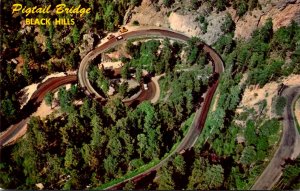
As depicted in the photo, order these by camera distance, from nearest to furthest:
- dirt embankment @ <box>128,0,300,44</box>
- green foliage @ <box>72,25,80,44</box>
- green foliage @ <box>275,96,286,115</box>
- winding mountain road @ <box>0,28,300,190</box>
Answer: winding mountain road @ <box>0,28,300,190</box>
green foliage @ <box>275,96,286,115</box>
green foliage @ <box>72,25,80,44</box>
dirt embankment @ <box>128,0,300,44</box>

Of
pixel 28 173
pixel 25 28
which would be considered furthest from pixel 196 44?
pixel 28 173

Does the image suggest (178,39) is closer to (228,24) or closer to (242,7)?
(228,24)

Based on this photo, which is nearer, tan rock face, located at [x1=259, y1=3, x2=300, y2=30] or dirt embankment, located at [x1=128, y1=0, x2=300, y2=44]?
tan rock face, located at [x1=259, y1=3, x2=300, y2=30]

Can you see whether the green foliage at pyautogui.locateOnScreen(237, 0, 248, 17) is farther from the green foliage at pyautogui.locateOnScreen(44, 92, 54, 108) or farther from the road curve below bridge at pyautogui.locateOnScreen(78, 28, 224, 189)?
the green foliage at pyautogui.locateOnScreen(44, 92, 54, 108)

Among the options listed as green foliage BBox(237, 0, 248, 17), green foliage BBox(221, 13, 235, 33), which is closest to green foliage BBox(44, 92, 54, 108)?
green foliage BBox(221, 13, 235, 33)

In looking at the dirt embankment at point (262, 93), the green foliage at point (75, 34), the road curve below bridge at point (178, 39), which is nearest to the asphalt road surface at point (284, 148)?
the dirt embankment at point (262, 93)

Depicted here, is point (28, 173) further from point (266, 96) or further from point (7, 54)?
point (266, 96)

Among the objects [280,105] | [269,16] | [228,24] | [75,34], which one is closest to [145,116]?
[280,105]

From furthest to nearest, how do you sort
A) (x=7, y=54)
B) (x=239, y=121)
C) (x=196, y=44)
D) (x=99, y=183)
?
(x=196, y=44)
(x=7, y=54)
(x=239, y=121)
(x=99, y=183)

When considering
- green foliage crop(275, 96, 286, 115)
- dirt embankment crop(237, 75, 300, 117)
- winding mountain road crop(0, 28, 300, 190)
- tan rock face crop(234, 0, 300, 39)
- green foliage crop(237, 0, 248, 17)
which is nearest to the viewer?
→ winding mountain road crop(0, 28, 300, 190)
